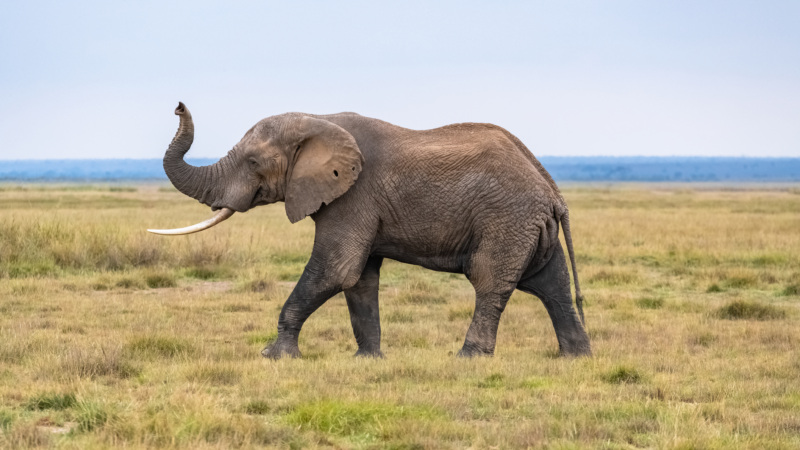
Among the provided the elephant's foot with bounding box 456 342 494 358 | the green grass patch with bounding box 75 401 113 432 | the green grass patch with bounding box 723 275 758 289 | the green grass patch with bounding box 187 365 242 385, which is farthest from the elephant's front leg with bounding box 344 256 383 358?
the green grass patch with bounding box 723 275 758 289

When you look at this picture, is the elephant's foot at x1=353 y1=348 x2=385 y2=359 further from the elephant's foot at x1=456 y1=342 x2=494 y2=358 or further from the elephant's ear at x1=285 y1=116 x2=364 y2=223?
the elephant's ear at x1=285 y1=116 x2=364 y2=223

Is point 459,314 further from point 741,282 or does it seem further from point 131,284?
point 741,282

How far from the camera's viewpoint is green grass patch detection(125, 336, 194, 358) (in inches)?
372

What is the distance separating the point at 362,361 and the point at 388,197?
1597mm

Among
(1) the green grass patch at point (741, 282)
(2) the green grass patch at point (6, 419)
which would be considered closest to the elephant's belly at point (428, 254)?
(2) the green grass patch at point (6, 419)

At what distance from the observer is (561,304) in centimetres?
1006

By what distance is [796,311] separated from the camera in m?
13.5

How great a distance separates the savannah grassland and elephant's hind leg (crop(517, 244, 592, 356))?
0.23 meters

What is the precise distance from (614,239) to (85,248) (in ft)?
42.3

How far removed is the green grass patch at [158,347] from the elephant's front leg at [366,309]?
1671mm

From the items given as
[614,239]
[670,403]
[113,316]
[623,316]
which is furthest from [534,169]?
[614,239]

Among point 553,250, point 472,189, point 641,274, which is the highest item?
point 472,189

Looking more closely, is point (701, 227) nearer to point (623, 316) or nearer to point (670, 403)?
point (623, 316)

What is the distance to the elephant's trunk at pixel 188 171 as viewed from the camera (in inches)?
385
